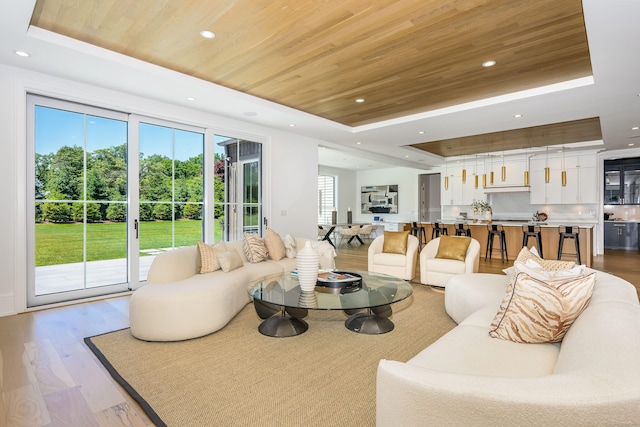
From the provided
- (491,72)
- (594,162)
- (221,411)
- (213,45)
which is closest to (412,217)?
(594,162)

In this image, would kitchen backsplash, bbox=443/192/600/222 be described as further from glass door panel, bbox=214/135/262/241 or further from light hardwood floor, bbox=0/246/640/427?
light hardwood floor, bbox=0/246/640/427

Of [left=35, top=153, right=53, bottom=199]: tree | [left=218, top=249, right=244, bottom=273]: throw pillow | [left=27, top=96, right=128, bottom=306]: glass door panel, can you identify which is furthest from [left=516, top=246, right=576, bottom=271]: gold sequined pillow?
[left=35, top=153, right=53, bottom=199]: tree

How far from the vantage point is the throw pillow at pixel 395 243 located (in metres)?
5.47

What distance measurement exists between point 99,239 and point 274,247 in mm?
2248

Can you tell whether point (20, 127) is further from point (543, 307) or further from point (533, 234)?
point (533, 234)

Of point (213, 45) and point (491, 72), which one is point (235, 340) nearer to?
point (213, 45)

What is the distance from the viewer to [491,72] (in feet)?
13.3

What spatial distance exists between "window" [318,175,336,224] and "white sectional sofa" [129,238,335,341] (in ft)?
31.3

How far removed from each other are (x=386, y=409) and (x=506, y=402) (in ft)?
1.41

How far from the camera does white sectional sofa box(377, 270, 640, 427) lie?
95cm

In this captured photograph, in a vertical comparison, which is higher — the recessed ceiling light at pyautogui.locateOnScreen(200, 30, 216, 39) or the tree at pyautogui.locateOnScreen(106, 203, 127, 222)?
the recessed ceiling light at pyautogui.locateOnScreen(200, 30, 216, 39)

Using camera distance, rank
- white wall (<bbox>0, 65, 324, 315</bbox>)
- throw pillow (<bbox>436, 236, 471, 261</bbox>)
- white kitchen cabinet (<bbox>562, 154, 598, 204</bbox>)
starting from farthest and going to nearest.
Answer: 1. white kitchen cabinet (<bbox>562, 154, 598, 204</bbox>)
2. throw pillow (<bbox>436, 236, 471, 261</bbox>)
3. white wall (<bbox>0, 65, 324, 315</bbox>)

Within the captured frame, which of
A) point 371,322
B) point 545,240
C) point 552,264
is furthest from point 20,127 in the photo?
point 545,240

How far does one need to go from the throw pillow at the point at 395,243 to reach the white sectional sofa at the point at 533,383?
11.8 feet
